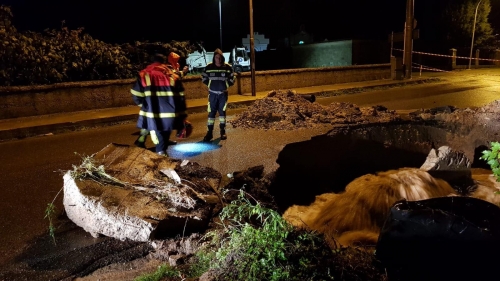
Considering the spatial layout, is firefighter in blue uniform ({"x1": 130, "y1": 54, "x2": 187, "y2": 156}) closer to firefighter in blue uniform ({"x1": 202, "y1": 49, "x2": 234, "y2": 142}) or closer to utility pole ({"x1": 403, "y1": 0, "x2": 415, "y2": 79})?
firefighter in blue uniform ({"x1": 202, "y1": 49, "x2": 234, "y2": 142})

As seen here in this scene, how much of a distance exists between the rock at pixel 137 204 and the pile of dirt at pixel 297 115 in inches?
187

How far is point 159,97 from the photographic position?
5891 millimetres

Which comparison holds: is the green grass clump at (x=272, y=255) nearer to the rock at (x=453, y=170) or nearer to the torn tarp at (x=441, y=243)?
the torn tarp at (x=441, y=243)

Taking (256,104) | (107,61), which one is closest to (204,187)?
(256,104)

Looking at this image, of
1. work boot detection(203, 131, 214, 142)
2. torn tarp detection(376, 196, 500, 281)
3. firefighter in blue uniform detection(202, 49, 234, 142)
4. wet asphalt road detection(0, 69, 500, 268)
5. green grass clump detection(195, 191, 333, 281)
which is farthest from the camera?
work boot detection(203, 131, 214, 142)

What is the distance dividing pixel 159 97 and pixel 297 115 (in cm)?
432

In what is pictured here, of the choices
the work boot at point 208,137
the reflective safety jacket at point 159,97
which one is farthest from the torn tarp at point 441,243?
the work boot at point 208,137

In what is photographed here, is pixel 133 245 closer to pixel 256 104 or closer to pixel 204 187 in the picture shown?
pixel 204 187

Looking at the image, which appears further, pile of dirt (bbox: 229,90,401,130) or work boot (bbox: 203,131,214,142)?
pile of dirt (bbox: 229,90,401,130)

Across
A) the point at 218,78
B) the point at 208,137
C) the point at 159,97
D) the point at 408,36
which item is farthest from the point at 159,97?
the point at 408,36

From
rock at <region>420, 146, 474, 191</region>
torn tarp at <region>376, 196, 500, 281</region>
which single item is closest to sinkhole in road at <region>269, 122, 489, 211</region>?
rock at <region>420, 146, 474, 191</region>

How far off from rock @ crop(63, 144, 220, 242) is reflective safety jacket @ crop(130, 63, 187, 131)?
55.0 inches

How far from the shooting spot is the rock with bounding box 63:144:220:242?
12.3 ft

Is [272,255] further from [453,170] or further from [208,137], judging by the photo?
[208,137]
